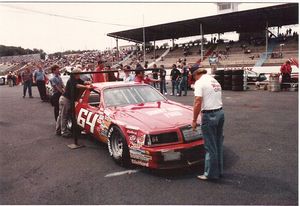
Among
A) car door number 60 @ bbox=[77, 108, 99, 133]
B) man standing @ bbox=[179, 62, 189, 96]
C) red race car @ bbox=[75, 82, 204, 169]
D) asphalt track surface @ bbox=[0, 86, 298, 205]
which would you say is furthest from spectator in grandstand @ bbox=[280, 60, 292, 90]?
car door number 60 @ bbox=[77, 108, 99, 133]

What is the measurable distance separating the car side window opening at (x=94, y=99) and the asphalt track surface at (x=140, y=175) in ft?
2.73

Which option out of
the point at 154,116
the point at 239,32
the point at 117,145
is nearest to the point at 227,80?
the point at 154,116

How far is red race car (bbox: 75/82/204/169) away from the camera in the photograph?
474 centimetres

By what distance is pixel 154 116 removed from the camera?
208 inches

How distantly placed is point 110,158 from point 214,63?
94.0ft

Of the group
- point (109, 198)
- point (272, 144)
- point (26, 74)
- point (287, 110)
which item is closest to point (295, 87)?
point (287, 110)

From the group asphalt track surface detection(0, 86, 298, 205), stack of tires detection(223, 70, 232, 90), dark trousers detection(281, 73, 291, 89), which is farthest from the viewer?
stack of tires detection(223, 70, 232, 90)

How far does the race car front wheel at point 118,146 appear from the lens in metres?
5.07

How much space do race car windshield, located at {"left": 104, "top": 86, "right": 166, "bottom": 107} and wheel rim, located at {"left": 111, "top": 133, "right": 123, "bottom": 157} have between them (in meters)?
0.83

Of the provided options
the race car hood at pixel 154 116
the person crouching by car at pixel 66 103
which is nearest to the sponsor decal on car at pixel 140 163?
the race car hood at pixel 154 116

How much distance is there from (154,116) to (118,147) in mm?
795

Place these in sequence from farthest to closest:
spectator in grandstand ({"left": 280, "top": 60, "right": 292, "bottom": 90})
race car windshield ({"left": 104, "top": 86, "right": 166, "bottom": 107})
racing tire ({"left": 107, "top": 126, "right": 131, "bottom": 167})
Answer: spectator in grandstand ({"left": 280, "top": 60, "right": 292, "bottom": 90}) → race car windshield ({"left": 104, "top": 86, "right": 166, "bottom": 107}) → racing tire ({"left": 107, "top": 126, "right": 131, "bottom": 167})

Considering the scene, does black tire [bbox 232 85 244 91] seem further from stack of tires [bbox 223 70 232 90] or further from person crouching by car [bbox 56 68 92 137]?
person crouching by car [bbox 56 68 92 137]

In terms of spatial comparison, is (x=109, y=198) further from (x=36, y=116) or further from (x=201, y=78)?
(x=36, y=116)
